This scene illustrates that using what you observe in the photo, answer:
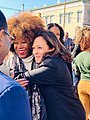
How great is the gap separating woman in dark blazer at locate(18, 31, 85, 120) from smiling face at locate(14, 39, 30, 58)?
12 cm

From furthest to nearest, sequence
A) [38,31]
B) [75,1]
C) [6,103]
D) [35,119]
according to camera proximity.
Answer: [75,1] → [38,31] → [35,119] → [6,103]

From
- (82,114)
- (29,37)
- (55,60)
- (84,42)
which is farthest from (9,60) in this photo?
(84,42)

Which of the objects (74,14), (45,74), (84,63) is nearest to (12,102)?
(45,74)

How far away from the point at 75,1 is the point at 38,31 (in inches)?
1754

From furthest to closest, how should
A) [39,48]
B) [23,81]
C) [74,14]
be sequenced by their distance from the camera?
[74,14] → [39,48] → [23,81]

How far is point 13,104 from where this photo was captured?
105 centimetres

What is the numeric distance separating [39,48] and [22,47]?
0.66ft

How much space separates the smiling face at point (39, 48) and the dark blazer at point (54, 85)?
0.38ft

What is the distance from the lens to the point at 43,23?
8.46 ft

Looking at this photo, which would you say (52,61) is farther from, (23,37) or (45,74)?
(23,37)

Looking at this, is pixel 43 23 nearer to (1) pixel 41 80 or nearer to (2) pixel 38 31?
(2) pixel 38 31

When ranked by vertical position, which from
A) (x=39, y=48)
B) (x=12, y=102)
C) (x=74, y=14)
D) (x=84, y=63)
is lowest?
(x=84, y=63)

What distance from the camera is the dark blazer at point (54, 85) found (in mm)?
2234

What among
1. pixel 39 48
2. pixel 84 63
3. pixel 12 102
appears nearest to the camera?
pixel 12 102
